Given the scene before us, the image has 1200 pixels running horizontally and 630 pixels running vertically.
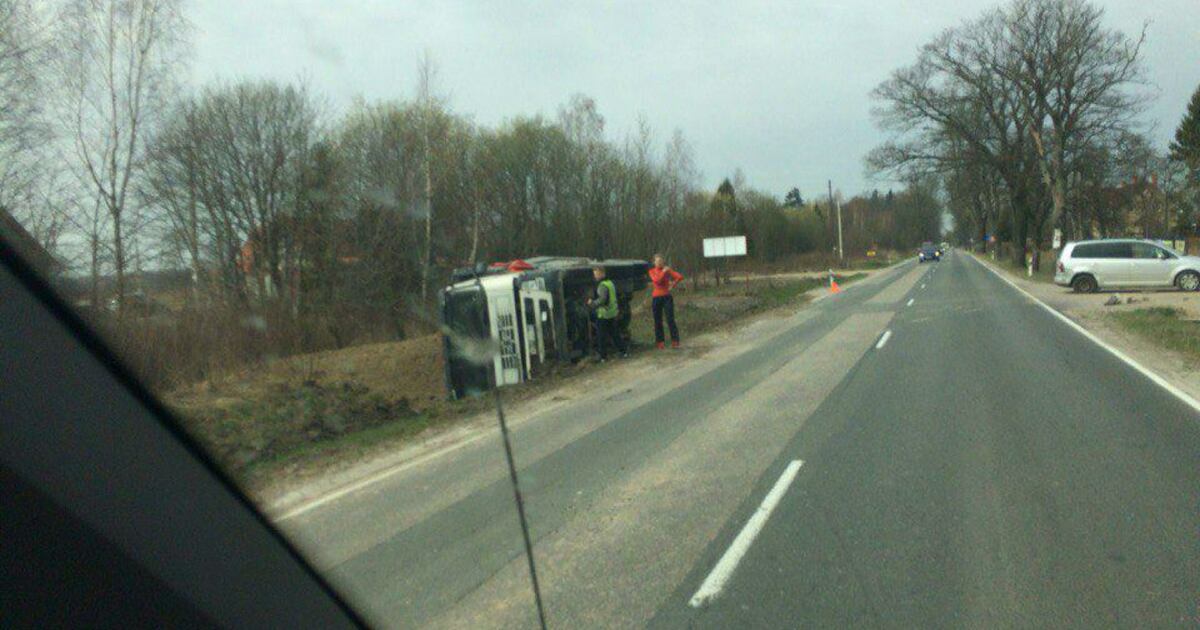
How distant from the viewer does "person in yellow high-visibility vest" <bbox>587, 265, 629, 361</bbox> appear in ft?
54.5

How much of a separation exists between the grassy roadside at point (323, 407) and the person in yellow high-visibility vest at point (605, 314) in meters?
0.70

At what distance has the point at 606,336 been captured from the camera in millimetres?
17344

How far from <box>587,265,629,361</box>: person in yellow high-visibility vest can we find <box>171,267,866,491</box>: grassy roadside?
70 centimetres

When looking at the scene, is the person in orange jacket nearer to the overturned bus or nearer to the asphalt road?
the overturned bus

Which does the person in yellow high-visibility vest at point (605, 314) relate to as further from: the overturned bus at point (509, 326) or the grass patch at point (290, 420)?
the grass patch at point (290, 420)

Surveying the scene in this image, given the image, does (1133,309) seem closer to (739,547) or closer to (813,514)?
(813,514)

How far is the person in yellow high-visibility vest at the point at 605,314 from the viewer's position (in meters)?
16.6

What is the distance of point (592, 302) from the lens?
1688cm

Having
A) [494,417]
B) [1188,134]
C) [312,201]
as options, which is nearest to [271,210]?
[312,201]

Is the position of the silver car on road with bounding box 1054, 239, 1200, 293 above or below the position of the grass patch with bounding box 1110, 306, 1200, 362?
above

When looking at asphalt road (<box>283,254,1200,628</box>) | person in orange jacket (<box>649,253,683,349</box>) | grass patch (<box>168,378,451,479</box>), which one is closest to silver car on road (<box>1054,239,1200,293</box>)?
person in orange jacket (<box>649,253,683,349</box>)

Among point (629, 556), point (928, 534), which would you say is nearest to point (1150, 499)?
point (928, 534)

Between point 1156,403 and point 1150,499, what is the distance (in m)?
4.08

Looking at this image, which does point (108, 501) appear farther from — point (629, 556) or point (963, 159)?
point (963, 159)
